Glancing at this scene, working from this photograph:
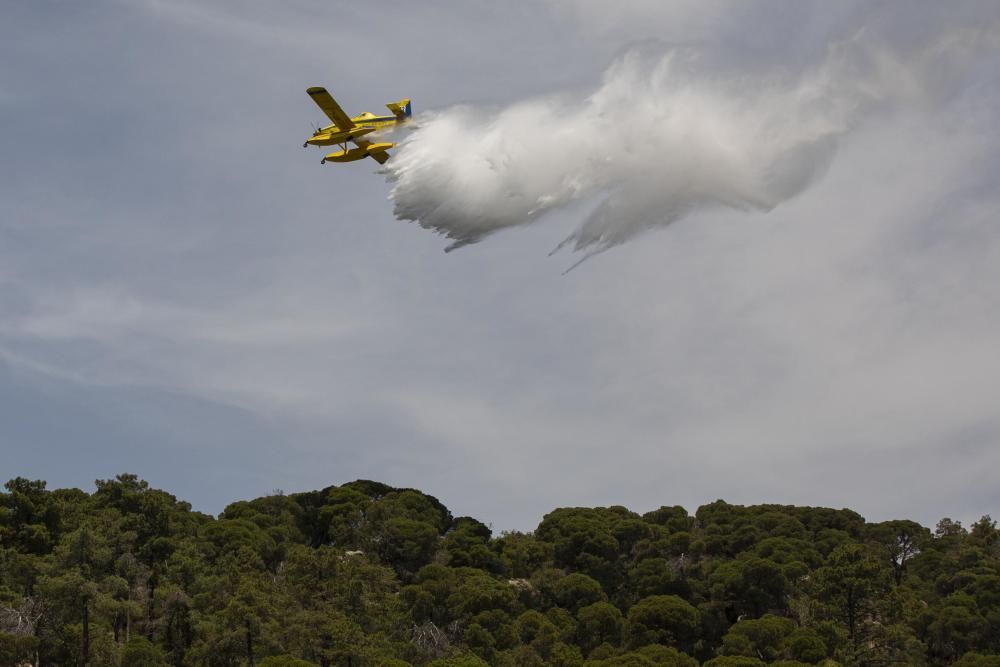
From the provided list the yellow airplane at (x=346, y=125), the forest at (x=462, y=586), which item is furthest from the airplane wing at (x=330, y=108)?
the forest at (x=462, y=586)

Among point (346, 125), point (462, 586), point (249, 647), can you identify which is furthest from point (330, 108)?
point (462, 586)

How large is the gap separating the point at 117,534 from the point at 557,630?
24526 mm

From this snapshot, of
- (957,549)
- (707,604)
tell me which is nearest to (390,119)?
(707,604)

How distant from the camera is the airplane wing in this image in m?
46.9

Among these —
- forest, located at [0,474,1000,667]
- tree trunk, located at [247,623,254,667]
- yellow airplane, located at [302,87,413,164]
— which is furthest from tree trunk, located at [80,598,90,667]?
yellow airplane, located at [302,87,413,164]

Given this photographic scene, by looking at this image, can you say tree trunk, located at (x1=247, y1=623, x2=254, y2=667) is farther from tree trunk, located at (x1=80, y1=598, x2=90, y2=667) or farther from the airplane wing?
the airplane wing

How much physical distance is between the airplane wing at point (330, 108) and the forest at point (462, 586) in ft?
71.2

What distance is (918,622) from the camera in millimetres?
73062

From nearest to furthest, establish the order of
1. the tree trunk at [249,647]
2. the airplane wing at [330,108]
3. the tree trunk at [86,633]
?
the airplane wing at [330,108] → the tree trunk at [86,633] → the tree trunk at [249,647]

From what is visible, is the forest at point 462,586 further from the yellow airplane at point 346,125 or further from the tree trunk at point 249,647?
the yellow airplane at point 346,125

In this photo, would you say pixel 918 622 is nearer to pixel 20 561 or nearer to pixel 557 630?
pixel 557 630

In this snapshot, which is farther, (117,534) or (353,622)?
(117,534)

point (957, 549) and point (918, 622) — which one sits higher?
point (957, 549)

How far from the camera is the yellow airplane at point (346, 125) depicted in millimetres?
47000
